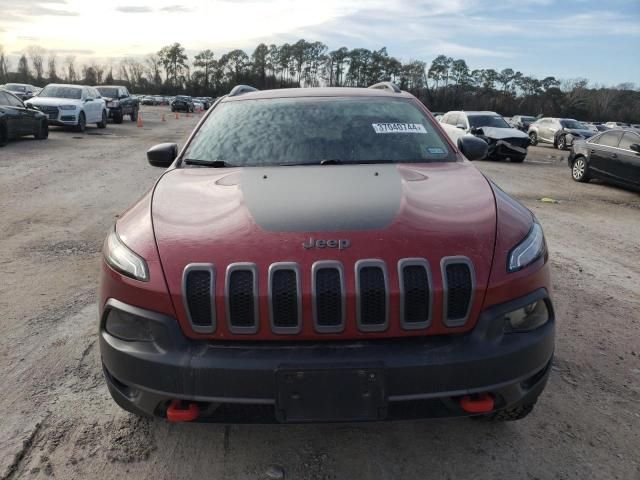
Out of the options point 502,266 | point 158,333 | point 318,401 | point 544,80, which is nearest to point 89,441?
point 158,333

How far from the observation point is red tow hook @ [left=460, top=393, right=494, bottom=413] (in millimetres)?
2057

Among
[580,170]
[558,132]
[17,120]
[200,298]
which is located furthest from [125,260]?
[558,132]

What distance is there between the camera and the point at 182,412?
2057 mm

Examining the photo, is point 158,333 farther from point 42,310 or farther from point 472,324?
point 42,310

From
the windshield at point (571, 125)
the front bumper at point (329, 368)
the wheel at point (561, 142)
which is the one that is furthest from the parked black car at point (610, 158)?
the windshield at point (571, 125)

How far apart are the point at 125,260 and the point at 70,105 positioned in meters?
19.5

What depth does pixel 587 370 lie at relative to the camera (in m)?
3.27

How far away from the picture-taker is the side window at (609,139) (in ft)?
40.3

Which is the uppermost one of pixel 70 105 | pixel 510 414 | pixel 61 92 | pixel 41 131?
pixel 61 92

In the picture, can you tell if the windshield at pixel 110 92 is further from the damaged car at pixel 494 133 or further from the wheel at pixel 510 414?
the wheel at pixel 510 414

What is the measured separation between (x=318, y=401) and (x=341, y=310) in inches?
13.7

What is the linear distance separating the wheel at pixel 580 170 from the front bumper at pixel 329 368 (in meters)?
12.6

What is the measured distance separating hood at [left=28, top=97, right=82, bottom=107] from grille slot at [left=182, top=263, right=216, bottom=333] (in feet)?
64.3

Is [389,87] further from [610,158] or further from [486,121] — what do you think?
[486,121]
